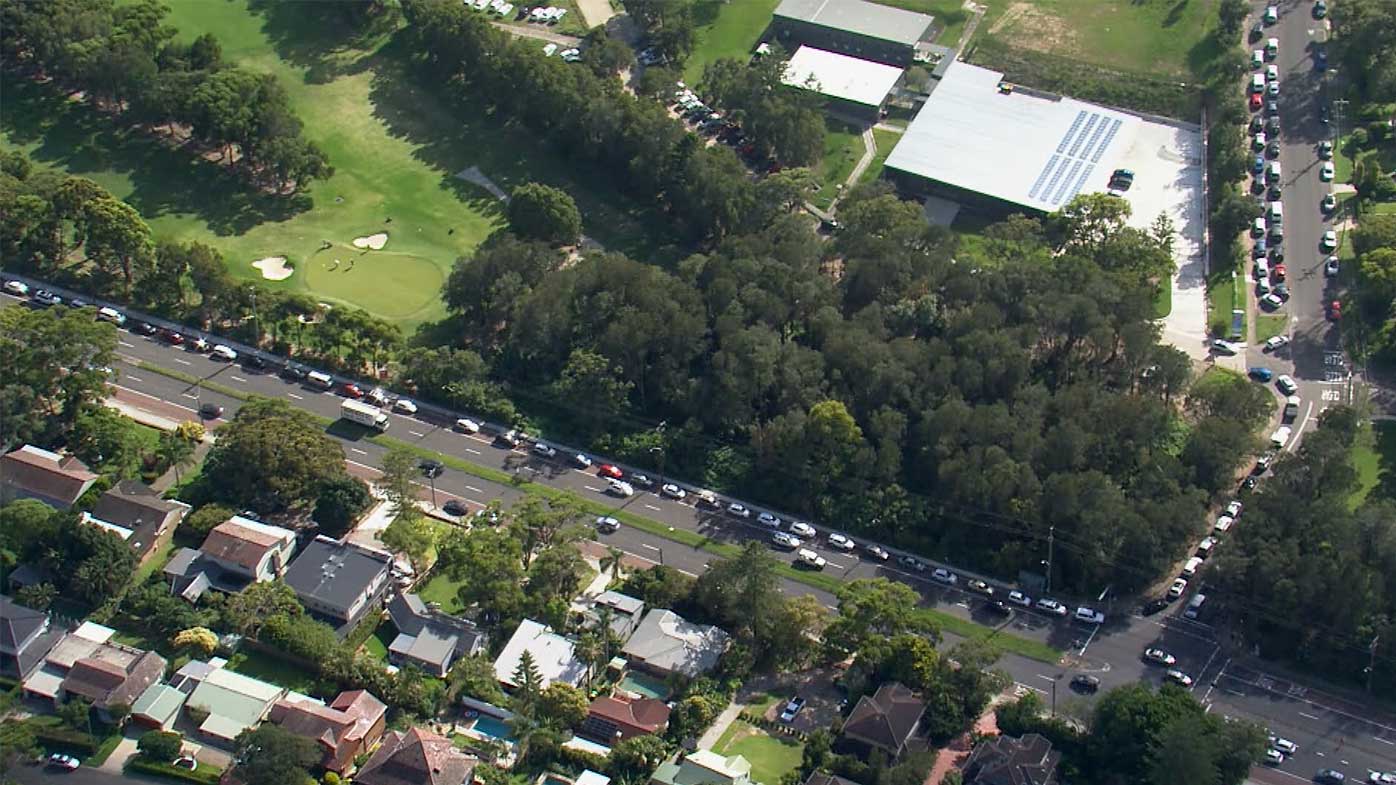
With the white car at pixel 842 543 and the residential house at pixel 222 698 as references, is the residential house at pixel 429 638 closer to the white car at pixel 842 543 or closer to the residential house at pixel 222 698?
the residential house at pixel 222 698

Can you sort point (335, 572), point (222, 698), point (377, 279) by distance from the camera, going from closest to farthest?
1. point (222, 698)
2. point (335, 572)
3. point (377, 279)

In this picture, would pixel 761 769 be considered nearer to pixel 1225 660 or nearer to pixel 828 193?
pixel 1225 660

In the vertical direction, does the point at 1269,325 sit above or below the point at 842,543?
above

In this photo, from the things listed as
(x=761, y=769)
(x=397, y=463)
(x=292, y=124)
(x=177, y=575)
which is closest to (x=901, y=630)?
(x=761, y=769)

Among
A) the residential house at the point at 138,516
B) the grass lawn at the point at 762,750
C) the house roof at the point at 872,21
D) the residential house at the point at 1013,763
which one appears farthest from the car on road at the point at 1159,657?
the house roof at the point at 872,21

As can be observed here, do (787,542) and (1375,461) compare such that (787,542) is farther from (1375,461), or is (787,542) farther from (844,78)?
(844,78)

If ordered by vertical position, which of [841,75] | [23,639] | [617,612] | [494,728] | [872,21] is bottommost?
[23,639]

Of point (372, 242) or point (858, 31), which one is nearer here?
point (372, 242)

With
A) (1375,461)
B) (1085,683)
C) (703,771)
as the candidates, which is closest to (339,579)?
(703,771)
